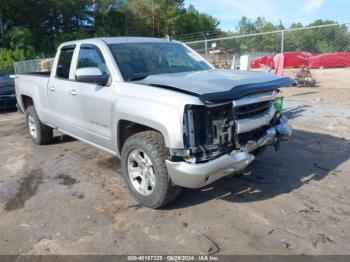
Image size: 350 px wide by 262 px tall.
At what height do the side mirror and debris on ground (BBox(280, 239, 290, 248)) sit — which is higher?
the side mirror

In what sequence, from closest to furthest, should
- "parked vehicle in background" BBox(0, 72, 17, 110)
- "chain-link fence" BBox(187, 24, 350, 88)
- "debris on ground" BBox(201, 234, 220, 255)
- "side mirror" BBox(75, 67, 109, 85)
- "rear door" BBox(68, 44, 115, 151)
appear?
"debris on ground" BBox(201, 234, 220, 255), "side mirror" BBox(75, 67, 109, 85), "rear door" BBox(68, 44, 115, 151), "parked vehicle in background" BBox(0, 72, 17, 110), "chain-link fence" BBox(187, 24, 350, 88)

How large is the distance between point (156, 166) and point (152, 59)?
5.66ft

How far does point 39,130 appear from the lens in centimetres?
736

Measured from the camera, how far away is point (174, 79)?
427 cm

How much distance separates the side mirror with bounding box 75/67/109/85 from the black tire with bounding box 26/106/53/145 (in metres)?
2.95

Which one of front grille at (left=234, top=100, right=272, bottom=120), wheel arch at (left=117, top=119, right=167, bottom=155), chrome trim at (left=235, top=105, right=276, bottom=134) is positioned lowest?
wheel arch at (left=117, top=119, right=167, bottom=155)

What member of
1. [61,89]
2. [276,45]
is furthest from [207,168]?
[276,45]

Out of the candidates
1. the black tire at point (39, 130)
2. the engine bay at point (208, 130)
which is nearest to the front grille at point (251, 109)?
the engine bay at point (208, 130)

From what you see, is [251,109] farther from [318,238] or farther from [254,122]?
[318,238]

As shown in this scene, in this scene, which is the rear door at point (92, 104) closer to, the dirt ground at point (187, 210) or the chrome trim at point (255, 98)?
the dirt ground at point (187, 210)

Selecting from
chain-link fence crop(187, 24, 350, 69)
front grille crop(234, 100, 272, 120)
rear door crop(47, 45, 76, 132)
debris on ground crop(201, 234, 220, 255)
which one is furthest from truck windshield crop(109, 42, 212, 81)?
chain-link fence crop(187, 24, 350, 69)

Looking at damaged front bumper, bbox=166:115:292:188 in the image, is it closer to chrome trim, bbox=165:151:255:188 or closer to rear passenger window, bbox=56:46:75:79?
chrome trim, bbox=165:151:255:188

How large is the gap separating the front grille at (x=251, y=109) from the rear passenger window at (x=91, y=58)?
1.92m

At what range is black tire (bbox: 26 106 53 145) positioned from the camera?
7.30 m
